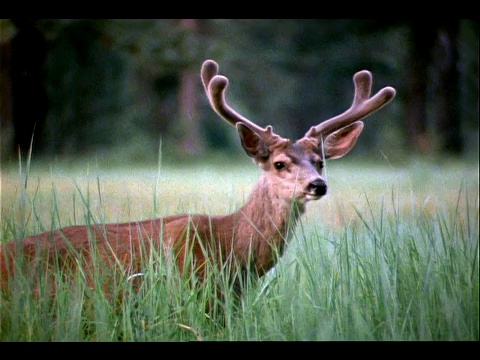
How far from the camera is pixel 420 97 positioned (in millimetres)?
3859

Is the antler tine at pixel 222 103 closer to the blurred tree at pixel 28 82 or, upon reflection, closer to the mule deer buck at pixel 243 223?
the mule deer buck at pixel 243 223

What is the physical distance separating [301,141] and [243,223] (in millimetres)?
488

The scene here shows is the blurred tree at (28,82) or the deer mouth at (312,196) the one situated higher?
the blurred tree at (28,82)

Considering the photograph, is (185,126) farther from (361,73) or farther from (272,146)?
(361,73)

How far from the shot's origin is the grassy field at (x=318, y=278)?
10.6 feet

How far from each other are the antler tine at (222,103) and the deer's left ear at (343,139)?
26 centimetres

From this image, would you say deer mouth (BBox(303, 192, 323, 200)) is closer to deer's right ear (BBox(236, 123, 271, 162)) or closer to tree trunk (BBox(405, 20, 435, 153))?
deer's right ear (BBox(236, 123, 271, 162))

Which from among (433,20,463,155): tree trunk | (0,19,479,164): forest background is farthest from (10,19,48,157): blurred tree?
(433,20,463,155): tree trunk

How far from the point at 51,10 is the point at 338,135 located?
1.50 m

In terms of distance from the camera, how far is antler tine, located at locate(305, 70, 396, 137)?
3836mm

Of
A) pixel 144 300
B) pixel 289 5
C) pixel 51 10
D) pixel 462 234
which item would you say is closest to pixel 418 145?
pixel 462 234

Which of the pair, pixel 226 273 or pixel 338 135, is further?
pixel 338 135

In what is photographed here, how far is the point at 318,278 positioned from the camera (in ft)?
11.1

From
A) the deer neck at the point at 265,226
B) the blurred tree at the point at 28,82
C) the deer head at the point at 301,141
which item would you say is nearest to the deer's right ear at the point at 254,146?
the deer head at the point at 301,141
